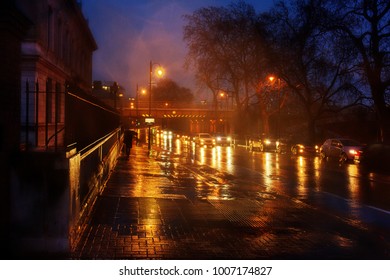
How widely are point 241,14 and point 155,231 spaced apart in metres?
51.9

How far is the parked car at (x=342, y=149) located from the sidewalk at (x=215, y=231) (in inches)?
756

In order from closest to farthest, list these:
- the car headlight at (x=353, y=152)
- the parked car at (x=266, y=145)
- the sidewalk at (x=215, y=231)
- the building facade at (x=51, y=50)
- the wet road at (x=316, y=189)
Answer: the sidewalk at (x=215, y=231)
the wet road at (x=316, y=189)
the building facade at (x=51, y=50)
the car headlight at (x=353, y=152)
the parked car at (x=266, y=145)

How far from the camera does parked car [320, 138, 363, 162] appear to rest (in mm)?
31938

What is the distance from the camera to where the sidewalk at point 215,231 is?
7.66 m

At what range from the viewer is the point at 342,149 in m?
32.9

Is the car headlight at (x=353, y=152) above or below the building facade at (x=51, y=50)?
below

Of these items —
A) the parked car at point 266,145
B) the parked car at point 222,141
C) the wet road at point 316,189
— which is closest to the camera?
the wet road at point 316,189

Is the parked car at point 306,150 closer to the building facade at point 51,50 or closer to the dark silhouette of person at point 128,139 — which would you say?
the dark silhouette of person at point 128,139

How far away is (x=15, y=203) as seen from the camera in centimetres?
732

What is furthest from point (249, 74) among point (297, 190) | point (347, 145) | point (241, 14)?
point (297, 190)

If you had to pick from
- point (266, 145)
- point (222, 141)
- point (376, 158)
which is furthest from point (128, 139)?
point (222, 141)

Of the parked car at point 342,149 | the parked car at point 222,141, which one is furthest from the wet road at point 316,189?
the parked car at point 222,141

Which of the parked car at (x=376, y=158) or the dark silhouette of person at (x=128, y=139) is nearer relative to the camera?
the parked car at (x=376, y=158)

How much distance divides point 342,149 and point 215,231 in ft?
82.6
